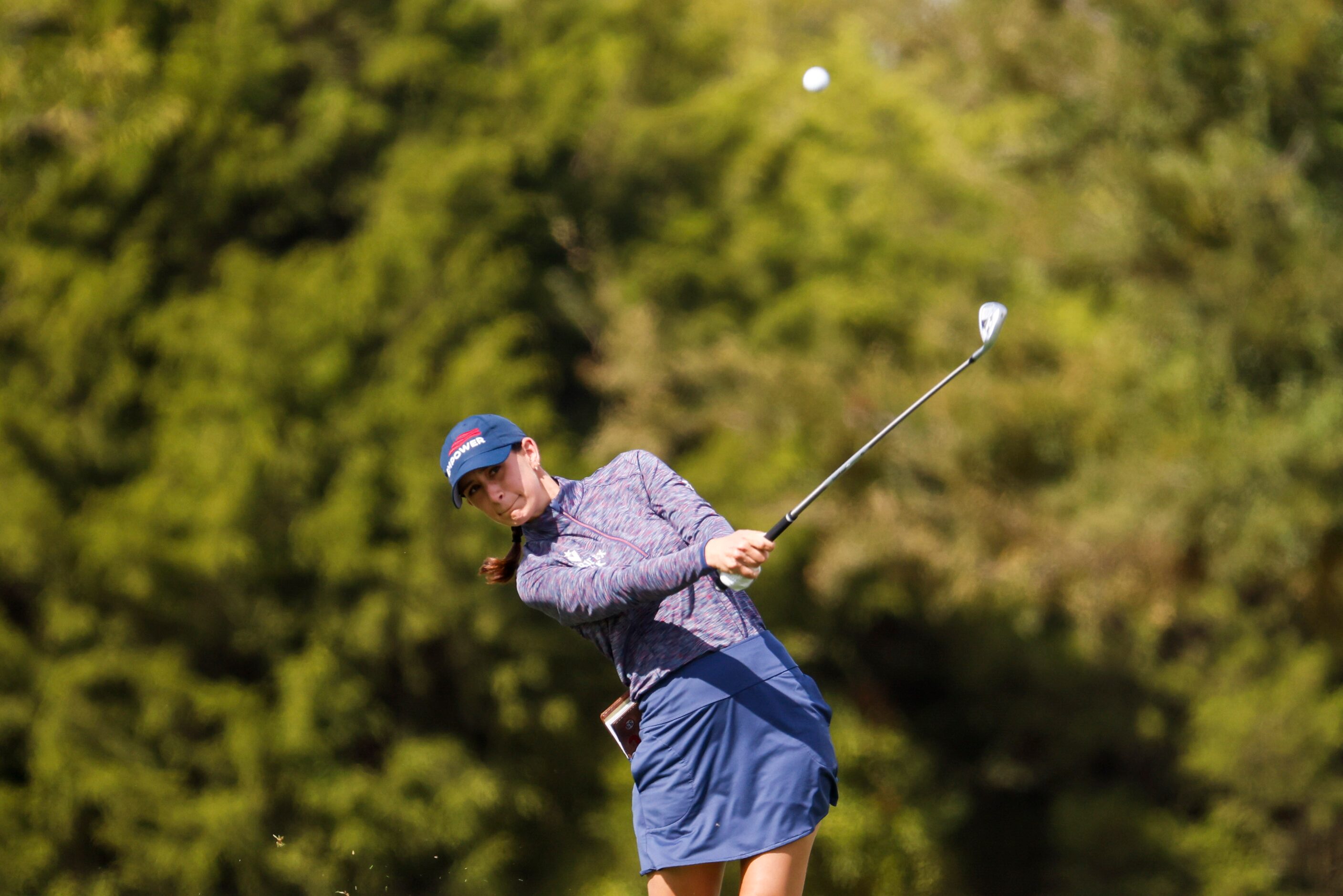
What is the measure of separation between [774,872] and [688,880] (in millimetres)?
164

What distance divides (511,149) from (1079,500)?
5.25 m

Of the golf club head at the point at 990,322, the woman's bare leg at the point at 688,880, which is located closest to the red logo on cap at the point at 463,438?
the woman's bare leg at the point at 688,880

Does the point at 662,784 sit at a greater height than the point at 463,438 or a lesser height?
lesser

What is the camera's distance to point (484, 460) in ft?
8.68

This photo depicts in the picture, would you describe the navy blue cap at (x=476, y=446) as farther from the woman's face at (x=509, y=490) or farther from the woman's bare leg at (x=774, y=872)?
the woman's bare leg at (x=774, y=872)

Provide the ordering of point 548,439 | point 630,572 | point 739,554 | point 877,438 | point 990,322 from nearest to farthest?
point 739,554 → point 630,572 → point 877,438 → point 990,322 → point 548,439

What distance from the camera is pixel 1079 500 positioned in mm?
10805

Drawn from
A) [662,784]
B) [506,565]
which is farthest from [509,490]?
[662,784]

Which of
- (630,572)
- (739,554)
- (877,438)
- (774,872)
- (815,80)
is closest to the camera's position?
(739,554)

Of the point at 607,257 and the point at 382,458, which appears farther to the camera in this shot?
the point at 607,257

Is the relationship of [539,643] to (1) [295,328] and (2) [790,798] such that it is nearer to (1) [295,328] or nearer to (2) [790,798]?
(1) [295,328]

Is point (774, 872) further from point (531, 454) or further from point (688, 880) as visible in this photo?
point (531, 454)

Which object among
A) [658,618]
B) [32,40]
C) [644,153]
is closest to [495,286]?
[644,153]

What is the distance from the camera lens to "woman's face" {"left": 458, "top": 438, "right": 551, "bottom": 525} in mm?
2682
